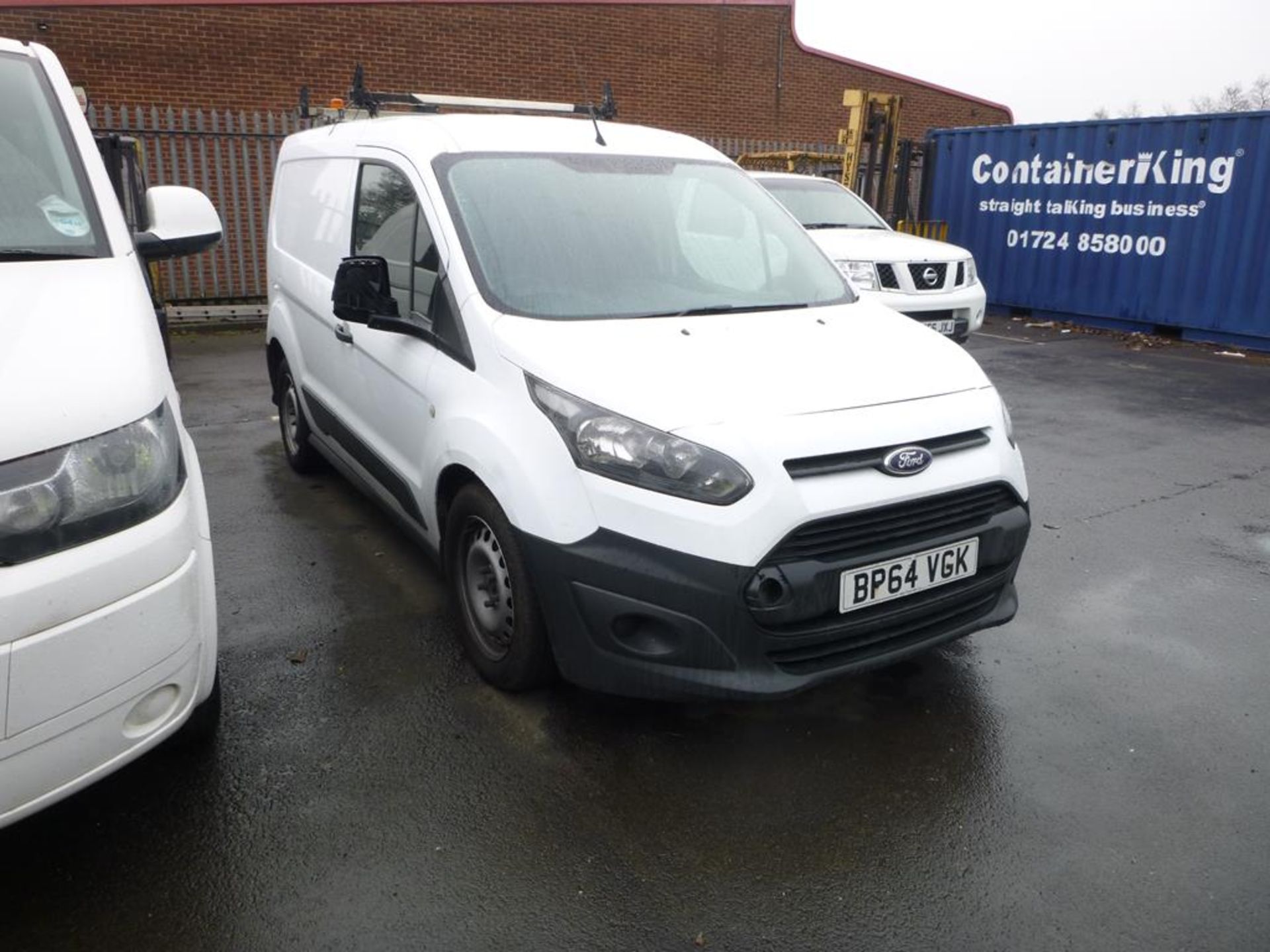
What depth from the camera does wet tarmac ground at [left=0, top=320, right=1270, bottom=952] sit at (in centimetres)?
235

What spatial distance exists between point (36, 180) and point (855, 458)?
2520 millimetres

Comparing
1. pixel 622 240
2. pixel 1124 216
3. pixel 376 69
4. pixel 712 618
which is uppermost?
pixel 376 69

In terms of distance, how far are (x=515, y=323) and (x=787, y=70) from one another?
17.4 m

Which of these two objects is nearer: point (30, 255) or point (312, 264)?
point (30, 255)

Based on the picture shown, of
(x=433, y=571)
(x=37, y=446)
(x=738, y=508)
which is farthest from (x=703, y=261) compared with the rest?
(x=37, y=446)

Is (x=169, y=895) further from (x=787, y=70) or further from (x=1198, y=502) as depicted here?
(x=787, y=70)

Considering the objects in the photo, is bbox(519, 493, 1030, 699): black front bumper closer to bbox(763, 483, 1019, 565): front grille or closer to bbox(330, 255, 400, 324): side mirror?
bbox(763, 483, 1019, 565): front grille

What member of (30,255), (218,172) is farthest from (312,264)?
(218,172)

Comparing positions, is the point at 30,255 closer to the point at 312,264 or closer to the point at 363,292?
the point at 363,292

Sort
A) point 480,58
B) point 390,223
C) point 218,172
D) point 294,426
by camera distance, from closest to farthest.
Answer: point 390,223
point 294,426
point 218,172
point 480,58

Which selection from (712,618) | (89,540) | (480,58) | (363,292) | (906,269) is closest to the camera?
(89,540)

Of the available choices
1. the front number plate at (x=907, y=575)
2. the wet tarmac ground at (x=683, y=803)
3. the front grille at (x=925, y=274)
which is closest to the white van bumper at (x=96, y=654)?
the wet tarmac ground at (x=683, y=803)

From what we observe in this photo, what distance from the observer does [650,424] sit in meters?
2.73

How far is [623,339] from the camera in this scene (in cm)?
316
